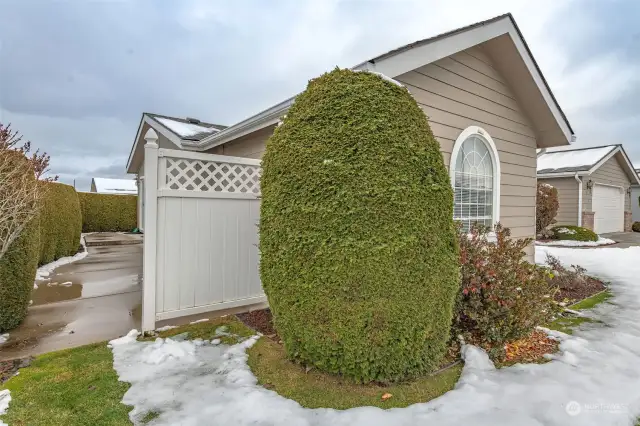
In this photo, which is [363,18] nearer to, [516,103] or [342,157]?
[516,103]

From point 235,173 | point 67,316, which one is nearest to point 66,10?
point 235,173

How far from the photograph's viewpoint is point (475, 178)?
5.92 m

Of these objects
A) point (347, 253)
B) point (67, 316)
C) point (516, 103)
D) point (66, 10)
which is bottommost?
point (67, 316)

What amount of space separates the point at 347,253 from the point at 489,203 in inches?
188

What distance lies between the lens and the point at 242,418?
86.7 inches

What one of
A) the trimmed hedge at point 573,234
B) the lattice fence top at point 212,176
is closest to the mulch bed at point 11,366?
the lattice fence top at point 212,176

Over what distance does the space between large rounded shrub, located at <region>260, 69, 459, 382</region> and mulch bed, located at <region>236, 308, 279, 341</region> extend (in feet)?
3.43

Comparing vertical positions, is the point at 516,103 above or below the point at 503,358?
above

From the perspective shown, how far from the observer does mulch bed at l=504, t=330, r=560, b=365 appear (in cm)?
323

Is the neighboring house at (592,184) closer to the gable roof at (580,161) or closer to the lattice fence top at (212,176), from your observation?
the gable roof at (580,161)

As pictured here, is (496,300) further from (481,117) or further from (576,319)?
(481,117)

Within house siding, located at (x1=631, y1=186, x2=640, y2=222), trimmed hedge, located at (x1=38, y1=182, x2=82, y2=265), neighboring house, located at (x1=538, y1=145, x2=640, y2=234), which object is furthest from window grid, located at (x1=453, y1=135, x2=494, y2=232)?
house siding, located at (x1=631, y1=186, x2=640, y2=222)

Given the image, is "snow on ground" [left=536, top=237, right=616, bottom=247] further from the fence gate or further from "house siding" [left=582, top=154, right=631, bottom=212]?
the fence gate

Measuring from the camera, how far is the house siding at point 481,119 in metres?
5.16
